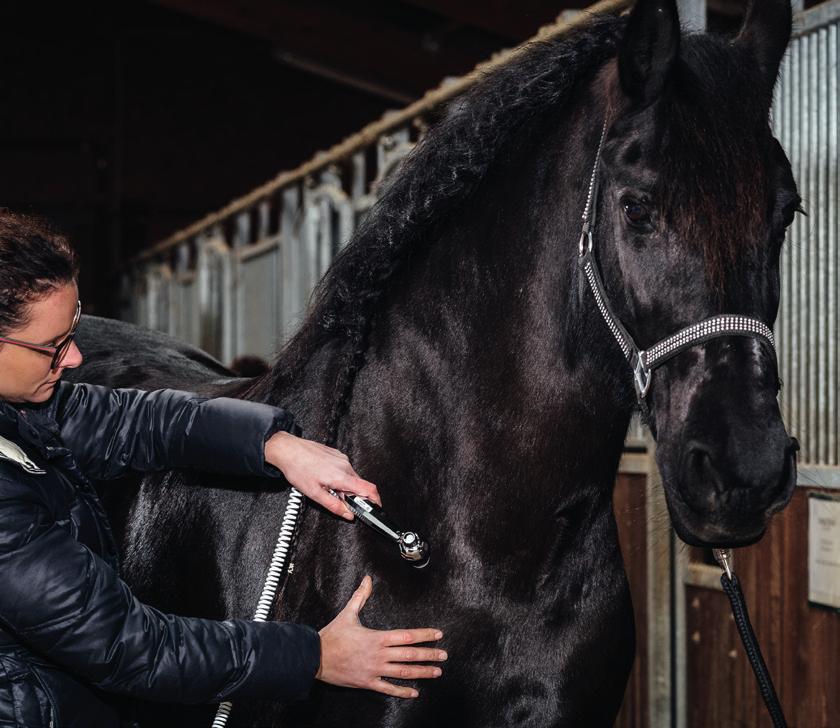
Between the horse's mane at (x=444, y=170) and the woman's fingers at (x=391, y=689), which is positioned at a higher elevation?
the horse's mane at (x=444, y=170)

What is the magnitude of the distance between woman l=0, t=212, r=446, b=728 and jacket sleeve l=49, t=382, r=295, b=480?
0.25 ft

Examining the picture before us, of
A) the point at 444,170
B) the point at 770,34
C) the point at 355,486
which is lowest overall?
the point at 355,486

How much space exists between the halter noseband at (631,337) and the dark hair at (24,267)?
775 millimetres

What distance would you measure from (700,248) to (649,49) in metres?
0.33

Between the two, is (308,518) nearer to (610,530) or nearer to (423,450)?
(423,450)

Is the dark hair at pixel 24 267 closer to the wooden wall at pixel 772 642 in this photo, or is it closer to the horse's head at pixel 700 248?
the horse's head at pixel 700 248

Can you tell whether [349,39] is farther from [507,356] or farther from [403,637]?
[403,637]

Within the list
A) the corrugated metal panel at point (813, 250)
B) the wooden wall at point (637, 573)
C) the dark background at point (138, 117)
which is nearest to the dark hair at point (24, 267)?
the corrugated metal panel at point (813, 250)

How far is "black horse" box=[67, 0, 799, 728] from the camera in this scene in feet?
5.12

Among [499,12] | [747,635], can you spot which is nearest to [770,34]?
[747,635]

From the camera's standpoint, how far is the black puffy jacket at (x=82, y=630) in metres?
1.40

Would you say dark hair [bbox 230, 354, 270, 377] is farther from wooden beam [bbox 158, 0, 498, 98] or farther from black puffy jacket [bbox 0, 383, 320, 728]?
wooden beam [bbox 158, 0, 498, 98]

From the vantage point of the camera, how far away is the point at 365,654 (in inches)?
61.5

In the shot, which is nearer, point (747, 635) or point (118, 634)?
point (118, 634)
